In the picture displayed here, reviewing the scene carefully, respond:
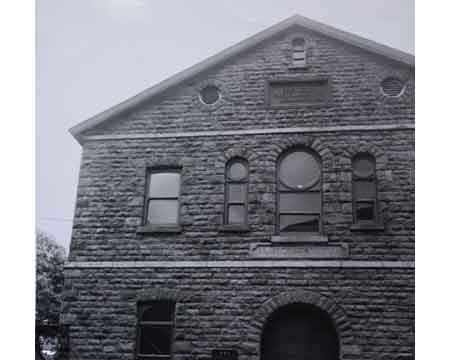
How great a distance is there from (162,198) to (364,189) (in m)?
3.62

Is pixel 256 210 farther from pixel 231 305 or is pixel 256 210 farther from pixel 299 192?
pixel 231 305

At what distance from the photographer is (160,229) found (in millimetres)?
9508

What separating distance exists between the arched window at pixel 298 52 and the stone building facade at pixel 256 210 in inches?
1.1

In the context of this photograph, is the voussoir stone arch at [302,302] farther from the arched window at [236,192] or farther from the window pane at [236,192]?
the window pane at [236,192]

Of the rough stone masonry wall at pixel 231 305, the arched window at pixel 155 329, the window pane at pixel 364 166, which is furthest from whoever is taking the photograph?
the window pane at pixel 364 166

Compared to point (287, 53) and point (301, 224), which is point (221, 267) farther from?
point (287, 53)

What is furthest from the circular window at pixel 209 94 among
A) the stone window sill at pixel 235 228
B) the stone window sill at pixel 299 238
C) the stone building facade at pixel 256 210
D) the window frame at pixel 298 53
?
the stone window sill at pixel 299 238

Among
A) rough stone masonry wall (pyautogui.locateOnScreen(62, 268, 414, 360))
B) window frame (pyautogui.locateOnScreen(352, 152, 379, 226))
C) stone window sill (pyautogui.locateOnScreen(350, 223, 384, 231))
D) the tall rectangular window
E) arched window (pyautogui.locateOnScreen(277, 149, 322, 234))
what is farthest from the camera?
the tall rectangular window

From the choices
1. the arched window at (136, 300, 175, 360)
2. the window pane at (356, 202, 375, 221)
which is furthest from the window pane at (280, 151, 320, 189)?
the arched window at (136, 300, 175, 360)

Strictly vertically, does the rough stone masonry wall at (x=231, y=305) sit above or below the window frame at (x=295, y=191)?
below

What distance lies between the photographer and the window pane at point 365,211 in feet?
30.2

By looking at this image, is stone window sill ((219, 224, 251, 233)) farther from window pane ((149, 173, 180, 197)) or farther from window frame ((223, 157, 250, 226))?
window pane ((149, 173, 180, 197))

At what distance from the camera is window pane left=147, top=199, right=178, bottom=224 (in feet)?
32.0

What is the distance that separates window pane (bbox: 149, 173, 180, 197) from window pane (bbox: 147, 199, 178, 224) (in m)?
0.15
